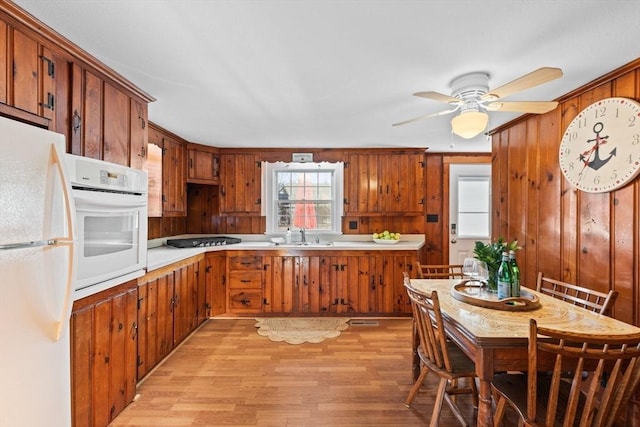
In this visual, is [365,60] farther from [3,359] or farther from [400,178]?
[400,178]

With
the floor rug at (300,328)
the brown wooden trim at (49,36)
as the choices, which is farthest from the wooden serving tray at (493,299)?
the brown wooden trim at (49,36)

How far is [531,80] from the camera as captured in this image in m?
1.55

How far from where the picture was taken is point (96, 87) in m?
1.91

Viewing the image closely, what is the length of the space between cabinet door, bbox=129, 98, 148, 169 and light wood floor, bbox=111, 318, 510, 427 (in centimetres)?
173

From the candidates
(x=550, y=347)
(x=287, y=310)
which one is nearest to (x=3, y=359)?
(x=550, y=347)

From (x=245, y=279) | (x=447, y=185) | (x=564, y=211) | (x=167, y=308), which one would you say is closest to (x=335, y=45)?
(x=564, y=211)

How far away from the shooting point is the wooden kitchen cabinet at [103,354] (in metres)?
1.68

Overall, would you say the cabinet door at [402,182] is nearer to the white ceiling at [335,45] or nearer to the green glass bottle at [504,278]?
the white ceiling at [335,45]

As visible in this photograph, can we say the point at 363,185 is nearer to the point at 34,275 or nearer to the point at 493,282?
the point at 493,282

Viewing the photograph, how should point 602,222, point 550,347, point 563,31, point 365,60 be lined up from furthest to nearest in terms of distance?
point 602,222, point 365,60, point 563,31, point 550,347

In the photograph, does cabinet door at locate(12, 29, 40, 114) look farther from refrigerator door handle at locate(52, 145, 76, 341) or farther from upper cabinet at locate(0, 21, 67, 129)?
refrigerator door handle at locate(52, 145, 76, 341)

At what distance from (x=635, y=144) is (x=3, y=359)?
3.34m

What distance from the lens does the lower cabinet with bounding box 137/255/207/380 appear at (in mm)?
2428

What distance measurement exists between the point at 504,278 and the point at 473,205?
2.97m
